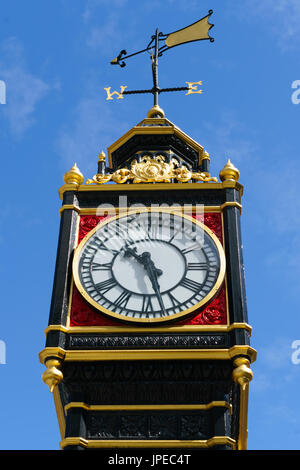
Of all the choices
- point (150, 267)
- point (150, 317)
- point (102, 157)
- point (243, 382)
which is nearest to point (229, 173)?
point (150, 267)

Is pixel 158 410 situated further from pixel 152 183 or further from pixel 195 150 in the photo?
pixel 195 150

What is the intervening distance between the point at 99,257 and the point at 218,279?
1.72m

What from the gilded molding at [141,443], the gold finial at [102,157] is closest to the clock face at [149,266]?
the gilded molding at [141,443]

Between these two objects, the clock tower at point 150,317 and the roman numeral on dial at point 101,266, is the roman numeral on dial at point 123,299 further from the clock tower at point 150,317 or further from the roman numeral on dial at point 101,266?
the roman numeral on dial at point 101,266

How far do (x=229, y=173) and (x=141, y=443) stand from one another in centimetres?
481

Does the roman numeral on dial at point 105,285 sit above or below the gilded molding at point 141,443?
above

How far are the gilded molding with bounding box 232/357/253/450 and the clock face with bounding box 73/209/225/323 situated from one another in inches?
44.2

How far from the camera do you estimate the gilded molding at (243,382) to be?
12.1m

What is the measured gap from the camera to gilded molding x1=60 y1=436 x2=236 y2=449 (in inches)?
468

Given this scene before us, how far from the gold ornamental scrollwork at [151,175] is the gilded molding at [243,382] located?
3982 millimetres

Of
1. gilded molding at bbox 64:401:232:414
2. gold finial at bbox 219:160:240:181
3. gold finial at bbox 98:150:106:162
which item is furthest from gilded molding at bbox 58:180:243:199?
gilded molding at bbox 64:401:232:414

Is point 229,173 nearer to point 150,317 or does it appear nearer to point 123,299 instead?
point 123,299

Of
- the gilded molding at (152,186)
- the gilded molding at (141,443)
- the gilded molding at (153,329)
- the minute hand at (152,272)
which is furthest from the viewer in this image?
the gilded molding at (152,186)

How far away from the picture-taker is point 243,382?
12078 mm
